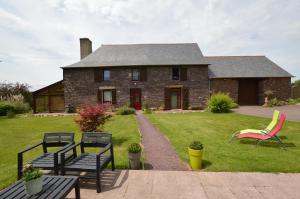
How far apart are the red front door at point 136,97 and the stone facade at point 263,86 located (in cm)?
817

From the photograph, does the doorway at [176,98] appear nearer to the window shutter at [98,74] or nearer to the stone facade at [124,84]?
the stone facade at [124,84]

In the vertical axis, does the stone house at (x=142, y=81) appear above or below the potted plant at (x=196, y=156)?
above

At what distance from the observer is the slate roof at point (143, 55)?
19842 millimetres

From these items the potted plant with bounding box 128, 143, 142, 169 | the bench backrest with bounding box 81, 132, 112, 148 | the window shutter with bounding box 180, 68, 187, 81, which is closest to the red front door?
the window shutter with bounding box 180, 68, 187, 81

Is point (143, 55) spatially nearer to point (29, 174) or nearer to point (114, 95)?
point (114, 95)

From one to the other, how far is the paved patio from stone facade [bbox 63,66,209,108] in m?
15.4

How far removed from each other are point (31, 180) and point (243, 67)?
24421 millimetres

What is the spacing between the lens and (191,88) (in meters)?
19.9

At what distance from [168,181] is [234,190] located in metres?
1.38

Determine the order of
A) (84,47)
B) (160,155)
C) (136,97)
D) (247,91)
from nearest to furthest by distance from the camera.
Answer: (160,155), (136,97), (247,91), (84,47)

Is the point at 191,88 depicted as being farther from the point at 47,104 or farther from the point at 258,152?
the point at 47,104

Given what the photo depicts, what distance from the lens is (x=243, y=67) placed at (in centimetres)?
2256

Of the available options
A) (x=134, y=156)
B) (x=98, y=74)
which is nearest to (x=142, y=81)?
(x=98, y=74)

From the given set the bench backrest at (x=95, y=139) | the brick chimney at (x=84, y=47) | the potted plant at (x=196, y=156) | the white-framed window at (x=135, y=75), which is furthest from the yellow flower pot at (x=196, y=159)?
the brick chimney at (x=84, y=47)
